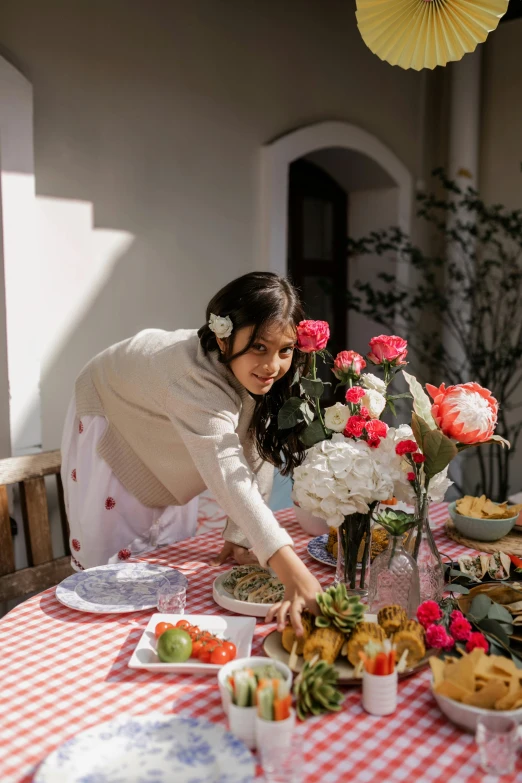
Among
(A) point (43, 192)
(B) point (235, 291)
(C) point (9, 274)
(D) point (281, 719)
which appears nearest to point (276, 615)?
(D) point (281, 719)

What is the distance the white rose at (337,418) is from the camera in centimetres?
146

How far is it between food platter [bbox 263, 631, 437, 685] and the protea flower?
1.29 feet

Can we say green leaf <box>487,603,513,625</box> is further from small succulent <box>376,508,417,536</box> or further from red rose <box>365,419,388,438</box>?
red rose <box>365,419,388,438</box>

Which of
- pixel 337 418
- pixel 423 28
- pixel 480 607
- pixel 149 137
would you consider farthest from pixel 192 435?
pixel 149 137

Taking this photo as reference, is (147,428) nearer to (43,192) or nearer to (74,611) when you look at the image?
(74,611)

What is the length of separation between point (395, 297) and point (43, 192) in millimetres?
2198

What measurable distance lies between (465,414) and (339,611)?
415 millimetres

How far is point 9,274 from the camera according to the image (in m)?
2.68

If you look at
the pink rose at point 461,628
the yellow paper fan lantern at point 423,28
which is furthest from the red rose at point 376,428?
the yellow paper fan lantern at point 423,28

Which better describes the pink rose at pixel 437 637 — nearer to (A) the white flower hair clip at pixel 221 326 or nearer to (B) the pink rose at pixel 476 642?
(B) the pink rose at pixel 476 642

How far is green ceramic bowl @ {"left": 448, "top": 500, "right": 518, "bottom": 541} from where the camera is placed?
194 cm

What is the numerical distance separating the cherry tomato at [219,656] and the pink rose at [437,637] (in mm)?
349

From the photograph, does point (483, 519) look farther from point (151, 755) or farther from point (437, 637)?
point (151, 755)

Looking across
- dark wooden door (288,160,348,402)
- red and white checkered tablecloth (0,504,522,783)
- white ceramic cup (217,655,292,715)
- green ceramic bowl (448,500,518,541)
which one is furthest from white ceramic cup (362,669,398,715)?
dark wooden door (288,160,348,402)
